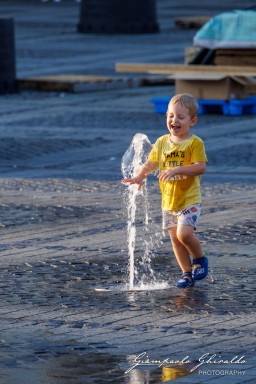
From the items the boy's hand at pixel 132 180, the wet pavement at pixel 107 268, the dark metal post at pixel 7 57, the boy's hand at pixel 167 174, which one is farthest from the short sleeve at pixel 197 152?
the dark metal post at pixel 7 57

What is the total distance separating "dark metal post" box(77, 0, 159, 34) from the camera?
3284 centimetres

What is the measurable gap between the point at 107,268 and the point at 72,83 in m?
13.1

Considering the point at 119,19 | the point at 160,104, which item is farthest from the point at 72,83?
the point at 119,19

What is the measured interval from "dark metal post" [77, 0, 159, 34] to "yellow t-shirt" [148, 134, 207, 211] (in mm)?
25118

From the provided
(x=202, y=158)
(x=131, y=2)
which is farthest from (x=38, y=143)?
(x=131, y=2)

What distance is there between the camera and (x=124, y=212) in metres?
10.8

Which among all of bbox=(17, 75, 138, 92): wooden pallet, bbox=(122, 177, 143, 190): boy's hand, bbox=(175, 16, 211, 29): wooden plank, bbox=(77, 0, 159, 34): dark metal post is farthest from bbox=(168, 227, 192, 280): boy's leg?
bbox=(175, 16, 211, 29): wooden plank

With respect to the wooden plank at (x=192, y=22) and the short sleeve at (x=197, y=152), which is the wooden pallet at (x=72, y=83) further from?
the short sleeve at (x=197, y=152)

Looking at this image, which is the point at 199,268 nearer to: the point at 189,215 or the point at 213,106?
the point at 189,215

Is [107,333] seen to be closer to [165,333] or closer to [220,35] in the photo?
[165,333]

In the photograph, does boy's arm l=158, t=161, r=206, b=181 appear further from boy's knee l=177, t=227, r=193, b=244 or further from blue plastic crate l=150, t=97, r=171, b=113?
blue plastic crate l=150, t=97, r=171, b=113

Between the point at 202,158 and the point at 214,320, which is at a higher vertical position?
the point at 202,158

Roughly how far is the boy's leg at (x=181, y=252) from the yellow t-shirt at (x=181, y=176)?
0.17 m

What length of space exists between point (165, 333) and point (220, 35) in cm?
1311
